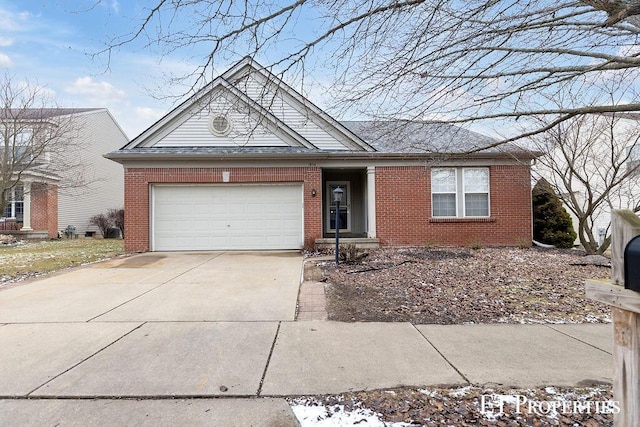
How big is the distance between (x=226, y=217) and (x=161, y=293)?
5987 millimetres

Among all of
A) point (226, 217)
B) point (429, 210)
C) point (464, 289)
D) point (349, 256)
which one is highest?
point (429, 210)

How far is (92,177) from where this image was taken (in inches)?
892

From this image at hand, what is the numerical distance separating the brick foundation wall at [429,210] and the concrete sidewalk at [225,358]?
7.30m

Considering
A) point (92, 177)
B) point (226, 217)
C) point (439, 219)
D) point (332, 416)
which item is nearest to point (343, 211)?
point (439, 219)


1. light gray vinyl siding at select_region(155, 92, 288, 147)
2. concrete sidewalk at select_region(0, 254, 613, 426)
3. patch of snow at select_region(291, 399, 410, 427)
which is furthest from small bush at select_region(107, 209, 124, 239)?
patch of snow at select_region(291, 399, 410, 427)

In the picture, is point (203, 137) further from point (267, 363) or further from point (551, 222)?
point (551, 222)

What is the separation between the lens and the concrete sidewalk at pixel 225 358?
2660mm

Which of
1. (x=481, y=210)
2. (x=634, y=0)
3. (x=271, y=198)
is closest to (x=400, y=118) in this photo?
(x=634, y=0)

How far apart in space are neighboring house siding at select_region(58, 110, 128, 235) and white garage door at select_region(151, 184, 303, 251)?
1280cm

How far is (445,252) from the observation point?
10.5 meters

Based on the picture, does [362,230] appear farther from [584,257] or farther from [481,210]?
[584,257]

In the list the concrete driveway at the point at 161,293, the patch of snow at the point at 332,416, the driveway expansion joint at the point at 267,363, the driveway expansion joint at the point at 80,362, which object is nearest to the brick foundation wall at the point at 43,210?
the concrete driveway at the point at 161,293

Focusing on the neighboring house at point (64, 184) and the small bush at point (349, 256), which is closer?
the small bush at point (349, 256)

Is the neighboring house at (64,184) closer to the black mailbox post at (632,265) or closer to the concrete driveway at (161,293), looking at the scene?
the concrete driveway at (161,293)
